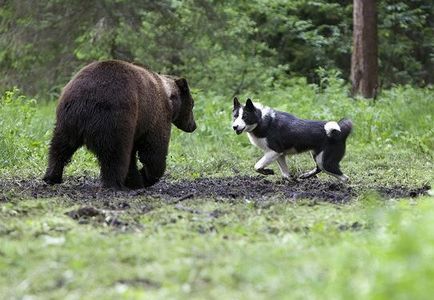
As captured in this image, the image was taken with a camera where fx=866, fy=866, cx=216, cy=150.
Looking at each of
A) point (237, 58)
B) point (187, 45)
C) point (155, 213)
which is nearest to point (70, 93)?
point (155, 213)

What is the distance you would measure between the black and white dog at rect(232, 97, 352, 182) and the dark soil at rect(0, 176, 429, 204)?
30 cm

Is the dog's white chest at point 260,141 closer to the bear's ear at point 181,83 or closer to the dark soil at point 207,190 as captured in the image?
the dark soil at point 207,190

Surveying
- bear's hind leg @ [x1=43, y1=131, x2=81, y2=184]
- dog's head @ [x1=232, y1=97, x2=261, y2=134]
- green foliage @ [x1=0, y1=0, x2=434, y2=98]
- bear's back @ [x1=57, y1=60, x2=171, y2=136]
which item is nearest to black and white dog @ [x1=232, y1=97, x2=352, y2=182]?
dog's head @ [x1=232, y1=97, x2=261, y2=134]

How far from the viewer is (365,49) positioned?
19.5 metres

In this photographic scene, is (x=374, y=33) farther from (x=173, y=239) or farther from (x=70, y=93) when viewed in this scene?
(x=173, y=239)

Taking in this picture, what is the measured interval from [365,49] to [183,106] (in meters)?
8.87

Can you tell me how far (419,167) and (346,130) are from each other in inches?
73.1

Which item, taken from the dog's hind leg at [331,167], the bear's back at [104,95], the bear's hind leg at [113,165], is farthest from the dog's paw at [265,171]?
the bear's hind leg at [113,165]

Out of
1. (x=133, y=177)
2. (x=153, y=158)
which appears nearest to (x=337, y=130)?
(x=153, y=158)

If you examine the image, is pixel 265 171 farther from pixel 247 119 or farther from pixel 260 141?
pixel 247 119

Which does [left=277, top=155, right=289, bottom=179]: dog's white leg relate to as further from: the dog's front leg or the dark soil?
the dark soil

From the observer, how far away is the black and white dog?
428 inches

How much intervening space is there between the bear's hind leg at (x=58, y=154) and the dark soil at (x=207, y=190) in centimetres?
11

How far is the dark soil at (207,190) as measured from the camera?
8.73m
